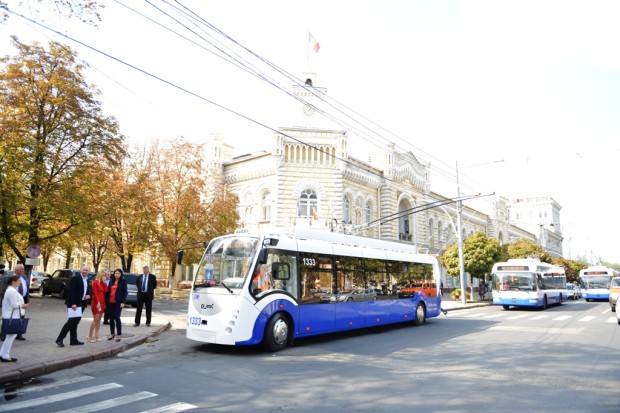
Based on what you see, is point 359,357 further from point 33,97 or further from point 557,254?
point 557,254

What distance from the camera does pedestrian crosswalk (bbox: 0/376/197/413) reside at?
19.4 ft

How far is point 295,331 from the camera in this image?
1096 centimetres

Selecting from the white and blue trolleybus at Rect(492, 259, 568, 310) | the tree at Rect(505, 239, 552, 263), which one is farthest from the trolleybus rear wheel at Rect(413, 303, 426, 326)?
the tree at Rect(505, 239, 552, 263)

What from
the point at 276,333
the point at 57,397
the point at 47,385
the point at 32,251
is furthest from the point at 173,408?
the point at 32,251

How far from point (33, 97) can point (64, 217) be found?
612 centimetres

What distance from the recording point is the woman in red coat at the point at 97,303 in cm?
1075

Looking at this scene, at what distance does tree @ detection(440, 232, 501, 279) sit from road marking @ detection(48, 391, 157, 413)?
101 ft

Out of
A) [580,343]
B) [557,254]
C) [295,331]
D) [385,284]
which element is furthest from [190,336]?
[557,254]

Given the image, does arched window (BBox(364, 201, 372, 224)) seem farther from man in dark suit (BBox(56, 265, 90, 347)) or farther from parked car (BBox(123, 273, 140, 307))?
man in dark suit (BBox(56, 265, 90, 347))

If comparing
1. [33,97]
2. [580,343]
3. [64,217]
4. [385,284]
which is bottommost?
[580,343]

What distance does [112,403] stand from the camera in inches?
242

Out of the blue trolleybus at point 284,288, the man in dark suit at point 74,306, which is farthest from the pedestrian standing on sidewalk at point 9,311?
the blue trolleybus at point 284,288

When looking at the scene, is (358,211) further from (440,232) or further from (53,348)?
(53,348)

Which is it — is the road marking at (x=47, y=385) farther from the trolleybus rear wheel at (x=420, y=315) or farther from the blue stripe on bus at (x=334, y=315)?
the trolleybus rear wheel at (x=420, y=315)
